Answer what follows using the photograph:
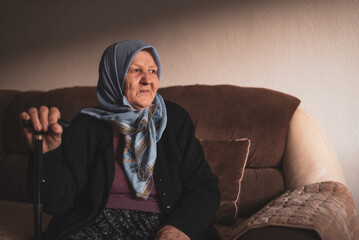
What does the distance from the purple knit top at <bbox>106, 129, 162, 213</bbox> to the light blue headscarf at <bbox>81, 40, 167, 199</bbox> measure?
0.04 meters

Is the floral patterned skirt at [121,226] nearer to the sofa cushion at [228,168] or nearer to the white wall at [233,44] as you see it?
the sofa cushion at [228,168]

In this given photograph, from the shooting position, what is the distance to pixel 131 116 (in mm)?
1342

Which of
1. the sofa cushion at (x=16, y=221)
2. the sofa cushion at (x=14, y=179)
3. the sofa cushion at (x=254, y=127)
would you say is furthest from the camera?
the sofa cushion at (x=14, y=179)

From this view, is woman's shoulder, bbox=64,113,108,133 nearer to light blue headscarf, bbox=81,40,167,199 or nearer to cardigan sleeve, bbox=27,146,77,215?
light blue headscarf, bbox=81,40,167,199

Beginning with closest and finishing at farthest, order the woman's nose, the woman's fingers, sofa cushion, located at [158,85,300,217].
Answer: the woman's fingers → the woman's nose → sofa cushion, located at [158,85,300,217]

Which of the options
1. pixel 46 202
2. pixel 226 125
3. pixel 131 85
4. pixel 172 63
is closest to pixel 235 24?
pixel 172 63

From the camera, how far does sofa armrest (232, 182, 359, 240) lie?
3.43 ft

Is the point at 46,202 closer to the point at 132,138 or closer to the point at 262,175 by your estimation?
the point at 132,138

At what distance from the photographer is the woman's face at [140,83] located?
139 centimetres

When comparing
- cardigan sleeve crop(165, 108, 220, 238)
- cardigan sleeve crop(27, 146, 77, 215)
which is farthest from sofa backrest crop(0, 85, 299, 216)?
cardigan sleeve crop(27, 146, 77, 215)

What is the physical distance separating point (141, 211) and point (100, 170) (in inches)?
8.2

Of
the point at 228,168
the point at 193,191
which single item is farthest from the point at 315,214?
the point at 228,168

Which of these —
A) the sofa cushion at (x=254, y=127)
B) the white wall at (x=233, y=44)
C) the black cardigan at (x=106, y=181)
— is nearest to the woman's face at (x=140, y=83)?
the black cardigan at (x=106, y=181)

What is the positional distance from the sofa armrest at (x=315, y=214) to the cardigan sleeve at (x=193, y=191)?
0.15 meters
